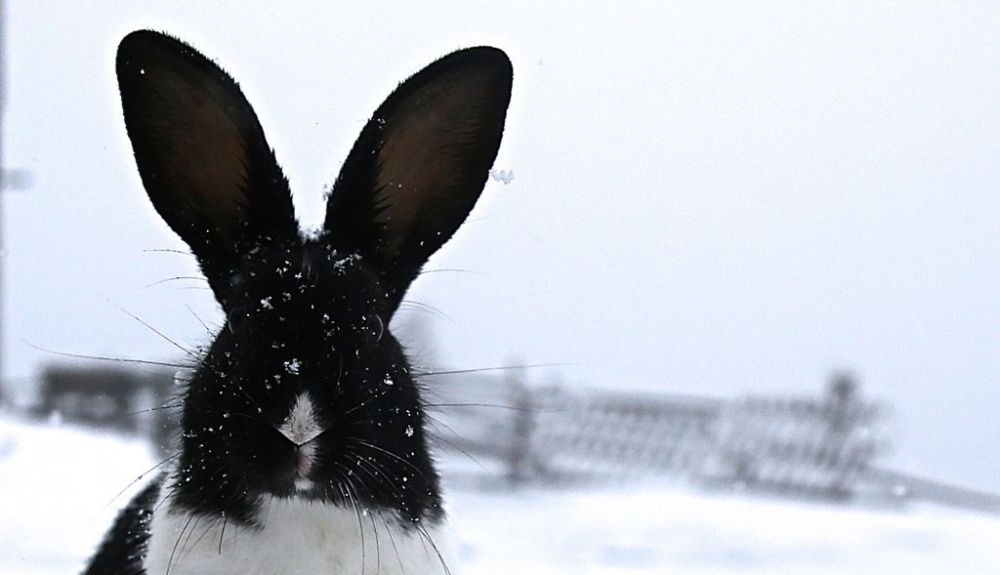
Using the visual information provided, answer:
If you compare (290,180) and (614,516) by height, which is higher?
(290,180)

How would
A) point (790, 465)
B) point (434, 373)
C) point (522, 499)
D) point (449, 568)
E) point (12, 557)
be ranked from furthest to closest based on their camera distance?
point (790, 465)
point (522, 499)
point (12, 557)
point (434, 373)
point (449, 568)

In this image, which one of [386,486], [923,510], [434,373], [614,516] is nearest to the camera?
[386,486]

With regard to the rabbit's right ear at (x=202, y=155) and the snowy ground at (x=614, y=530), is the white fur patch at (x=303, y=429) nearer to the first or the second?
the rabbit's right ear at (x=202, y=155)

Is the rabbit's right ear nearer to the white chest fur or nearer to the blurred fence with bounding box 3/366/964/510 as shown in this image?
the white chest fur

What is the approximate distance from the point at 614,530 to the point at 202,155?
2662 mm

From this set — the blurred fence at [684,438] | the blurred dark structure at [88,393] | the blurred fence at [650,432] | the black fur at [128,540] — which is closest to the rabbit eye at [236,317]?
the black fur at [128,540]

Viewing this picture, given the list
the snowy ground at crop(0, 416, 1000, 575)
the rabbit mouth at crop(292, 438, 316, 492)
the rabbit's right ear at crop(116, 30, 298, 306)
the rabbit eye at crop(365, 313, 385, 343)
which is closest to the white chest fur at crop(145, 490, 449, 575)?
the rabbit mouth at crop(292, 438, 316, 492)

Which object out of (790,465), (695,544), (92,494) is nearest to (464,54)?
(695,544)

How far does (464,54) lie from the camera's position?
1778mm

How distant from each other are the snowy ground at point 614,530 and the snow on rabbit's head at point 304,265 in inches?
34.3

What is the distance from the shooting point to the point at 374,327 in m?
1.60

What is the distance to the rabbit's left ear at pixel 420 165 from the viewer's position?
1.75 meters

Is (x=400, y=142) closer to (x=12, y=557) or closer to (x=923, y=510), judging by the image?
(x=12, y=557)

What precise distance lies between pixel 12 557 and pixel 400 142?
1747mm
